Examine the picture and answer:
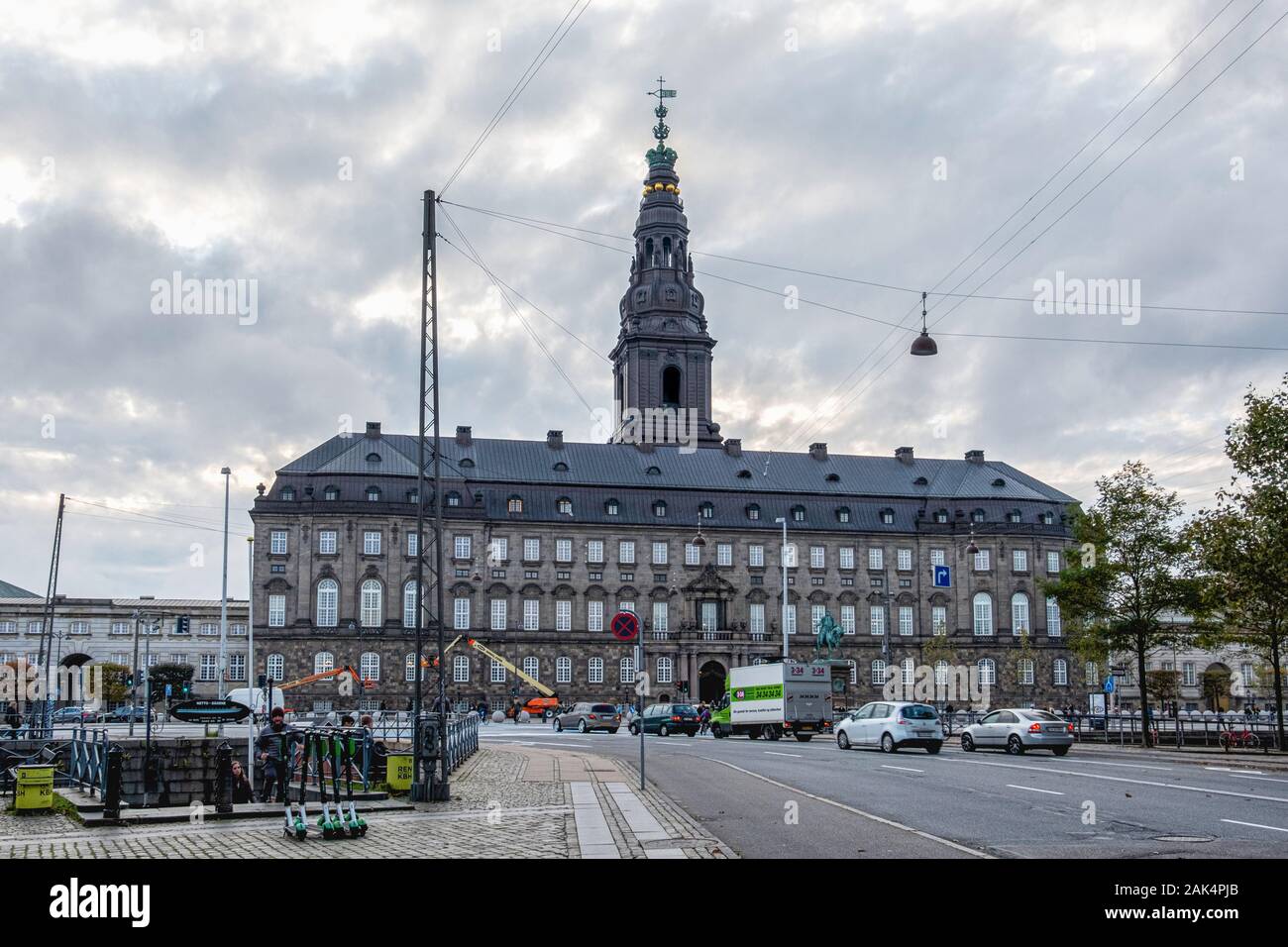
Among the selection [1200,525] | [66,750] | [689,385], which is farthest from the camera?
[689,385]

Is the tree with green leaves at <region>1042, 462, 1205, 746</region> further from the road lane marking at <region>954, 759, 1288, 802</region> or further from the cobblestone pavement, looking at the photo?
the cobblestone pavement

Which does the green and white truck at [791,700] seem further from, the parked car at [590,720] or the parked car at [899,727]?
the parked car at [590,720]

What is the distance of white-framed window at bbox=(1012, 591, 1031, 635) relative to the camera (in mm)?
101625

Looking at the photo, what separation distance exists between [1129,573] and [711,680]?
5264 centimetres

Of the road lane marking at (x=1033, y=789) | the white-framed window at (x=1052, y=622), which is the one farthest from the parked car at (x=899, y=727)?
the white-framed window at (x=1052, y=622)

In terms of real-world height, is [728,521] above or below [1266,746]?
above

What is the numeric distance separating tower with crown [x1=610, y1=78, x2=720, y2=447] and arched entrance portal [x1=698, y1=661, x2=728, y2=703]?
2103 centimetres

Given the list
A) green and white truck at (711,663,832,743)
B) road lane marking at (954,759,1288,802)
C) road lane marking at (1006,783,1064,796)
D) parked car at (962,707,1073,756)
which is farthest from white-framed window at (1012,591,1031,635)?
road lane marking at (1006,783,1064,796)
